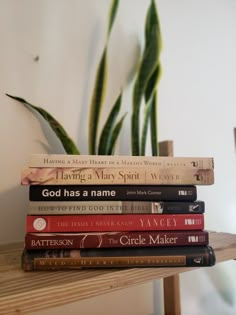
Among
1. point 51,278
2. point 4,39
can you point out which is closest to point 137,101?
point 4,39

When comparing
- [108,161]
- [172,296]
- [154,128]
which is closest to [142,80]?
[154,128]

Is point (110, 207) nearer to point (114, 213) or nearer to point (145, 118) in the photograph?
point (114, 213)

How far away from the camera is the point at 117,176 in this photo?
48 centimetres

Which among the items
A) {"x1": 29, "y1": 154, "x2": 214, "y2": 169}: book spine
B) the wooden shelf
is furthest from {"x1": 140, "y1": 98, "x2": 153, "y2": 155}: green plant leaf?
the wooden shelf

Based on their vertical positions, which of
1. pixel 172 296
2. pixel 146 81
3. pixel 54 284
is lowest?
pixel 172 296

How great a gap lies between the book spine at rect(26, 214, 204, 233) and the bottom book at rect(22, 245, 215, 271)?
0.11 feet

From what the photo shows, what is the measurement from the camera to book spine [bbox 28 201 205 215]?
0.46 m

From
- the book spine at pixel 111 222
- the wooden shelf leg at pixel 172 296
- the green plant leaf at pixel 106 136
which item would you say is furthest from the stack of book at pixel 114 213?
the wooden shelf leg at pixel 172 296

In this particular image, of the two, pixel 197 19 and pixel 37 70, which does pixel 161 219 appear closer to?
pixel 37 70

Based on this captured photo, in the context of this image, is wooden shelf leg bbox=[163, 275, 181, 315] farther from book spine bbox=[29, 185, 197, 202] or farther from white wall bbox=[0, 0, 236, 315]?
book spine bbox=[29, 185, 197, 202]

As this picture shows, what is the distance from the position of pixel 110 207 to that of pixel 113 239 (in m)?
0.05

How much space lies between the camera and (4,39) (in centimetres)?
71

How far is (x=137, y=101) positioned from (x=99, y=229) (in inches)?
15.9

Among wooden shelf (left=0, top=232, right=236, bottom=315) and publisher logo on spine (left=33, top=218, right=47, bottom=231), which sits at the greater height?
publisher logo on spine (left=33, top=218, right=47, bottom=231)
